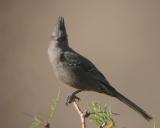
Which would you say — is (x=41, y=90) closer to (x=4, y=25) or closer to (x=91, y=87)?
(x=4, y=25)

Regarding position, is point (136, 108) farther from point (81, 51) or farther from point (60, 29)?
point (81, 51)

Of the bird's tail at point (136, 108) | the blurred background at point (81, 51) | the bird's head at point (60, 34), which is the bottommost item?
the blurred background at point (81, 51)

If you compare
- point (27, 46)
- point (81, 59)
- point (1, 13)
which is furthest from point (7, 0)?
point (81, 59)

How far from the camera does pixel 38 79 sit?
972 cm

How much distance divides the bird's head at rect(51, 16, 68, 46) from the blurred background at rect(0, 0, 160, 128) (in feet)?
11.2

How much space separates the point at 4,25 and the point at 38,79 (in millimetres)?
1648

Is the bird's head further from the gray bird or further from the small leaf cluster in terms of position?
the small leaf cluster

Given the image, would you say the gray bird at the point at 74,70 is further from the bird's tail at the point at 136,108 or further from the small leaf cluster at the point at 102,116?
the small leaf cluster at the point at 102,116

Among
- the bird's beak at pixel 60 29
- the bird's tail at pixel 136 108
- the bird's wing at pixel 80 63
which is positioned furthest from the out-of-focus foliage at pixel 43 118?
the bird's wing at pixel 80 63

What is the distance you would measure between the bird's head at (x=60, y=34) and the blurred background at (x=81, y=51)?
3.41m

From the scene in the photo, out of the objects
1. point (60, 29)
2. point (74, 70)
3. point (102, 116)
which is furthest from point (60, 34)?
point (102, 116)

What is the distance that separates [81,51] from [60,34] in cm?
566

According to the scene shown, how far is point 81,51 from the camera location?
10172 millimetres

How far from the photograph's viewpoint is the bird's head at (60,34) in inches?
169
